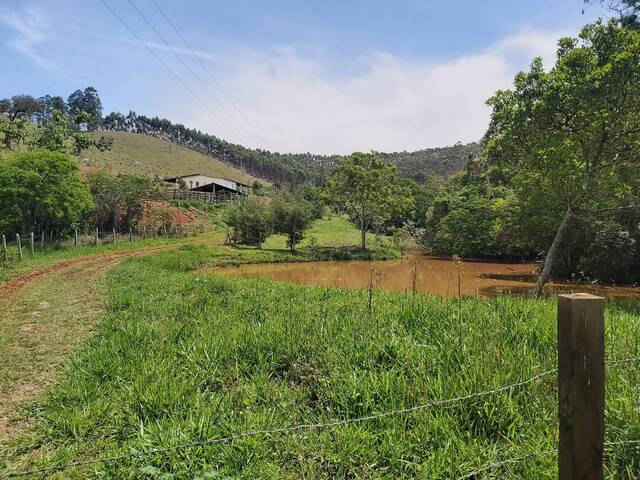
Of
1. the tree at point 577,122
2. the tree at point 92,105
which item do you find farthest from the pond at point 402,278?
the tree at point 92,105

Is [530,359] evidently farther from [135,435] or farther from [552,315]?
[135,435]

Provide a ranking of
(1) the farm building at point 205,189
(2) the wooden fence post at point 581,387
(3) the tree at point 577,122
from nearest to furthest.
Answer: (2) the wooden fence post at point 581,387 < (3) the tree at point 577,122 < (1) the farm building at point 205,189

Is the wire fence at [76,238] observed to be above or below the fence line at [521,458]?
above

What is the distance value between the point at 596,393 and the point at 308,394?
10.1 feet

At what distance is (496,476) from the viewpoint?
111 inches

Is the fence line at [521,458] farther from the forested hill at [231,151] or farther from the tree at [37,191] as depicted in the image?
the forested hill at [231,151]

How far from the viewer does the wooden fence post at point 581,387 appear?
6.08 ft

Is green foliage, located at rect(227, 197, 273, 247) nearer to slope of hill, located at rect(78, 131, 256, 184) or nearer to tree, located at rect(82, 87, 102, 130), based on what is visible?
slope of hill, located at rect(78, 131, 256, 184)

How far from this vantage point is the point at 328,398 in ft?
13.8

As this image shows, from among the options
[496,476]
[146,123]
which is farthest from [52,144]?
[146,123]

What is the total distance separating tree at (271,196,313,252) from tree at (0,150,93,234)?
49.9 feet

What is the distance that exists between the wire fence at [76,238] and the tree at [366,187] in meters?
15.8

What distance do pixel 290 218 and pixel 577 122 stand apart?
83.4ft

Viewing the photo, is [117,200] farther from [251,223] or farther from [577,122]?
[577,122]
